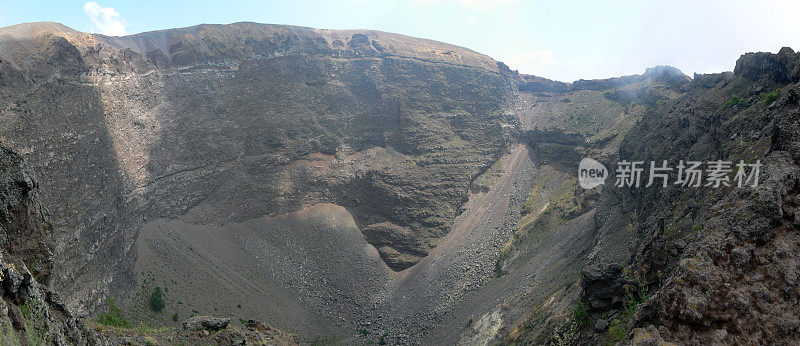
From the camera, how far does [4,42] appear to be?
37625 millimetres

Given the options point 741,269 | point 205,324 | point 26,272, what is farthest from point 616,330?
point 205,324

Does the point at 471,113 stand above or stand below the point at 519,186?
above

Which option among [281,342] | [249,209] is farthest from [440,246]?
[281,342]

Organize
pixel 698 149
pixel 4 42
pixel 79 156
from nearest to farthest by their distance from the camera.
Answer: pixel 698 149
pixel 79 156
pixel 4 42

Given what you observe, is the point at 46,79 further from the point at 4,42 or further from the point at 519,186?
the point at 519,186

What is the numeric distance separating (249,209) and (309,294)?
1401 centimetres
